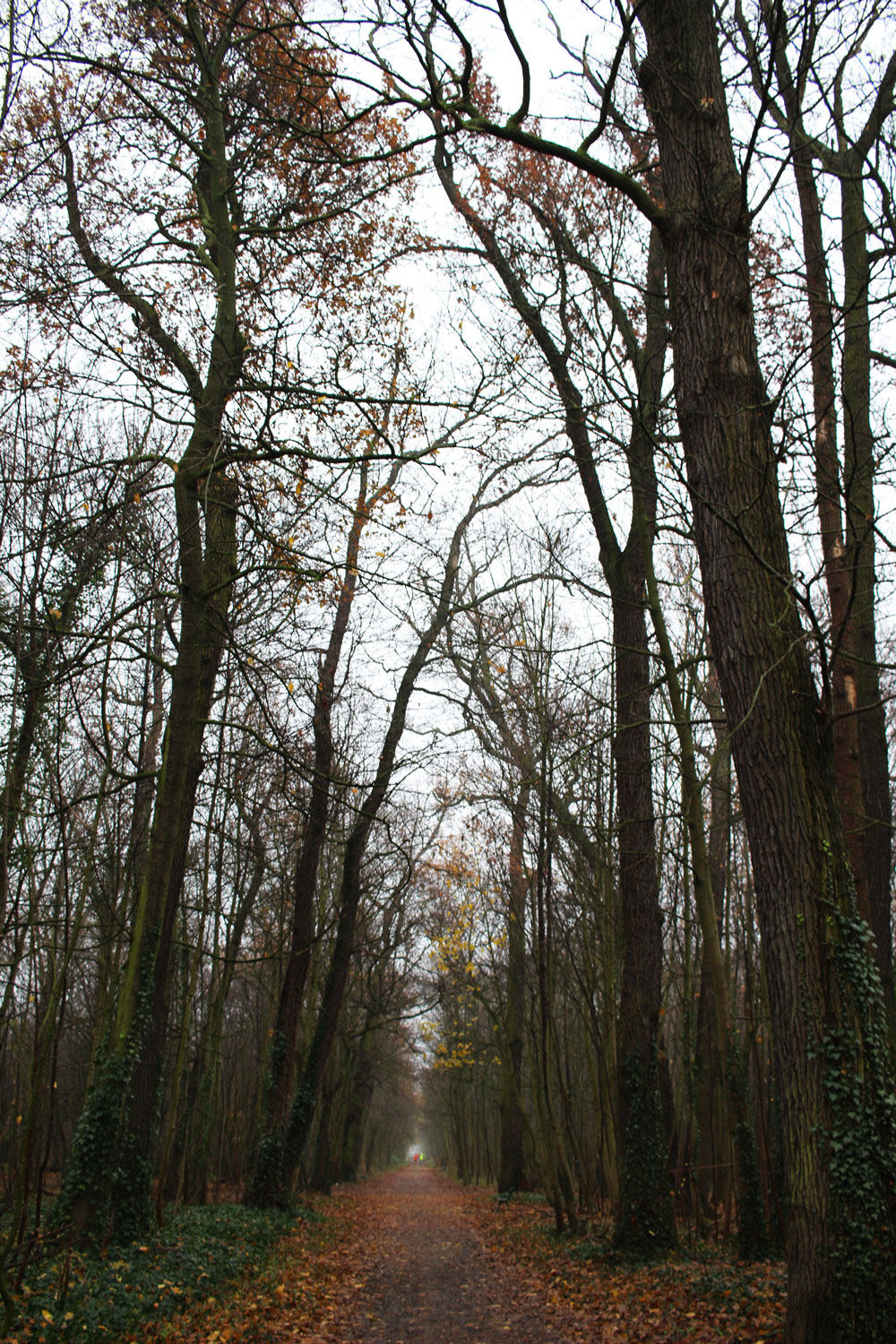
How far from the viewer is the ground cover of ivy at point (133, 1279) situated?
14.5ft

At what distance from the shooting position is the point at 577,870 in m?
11.2

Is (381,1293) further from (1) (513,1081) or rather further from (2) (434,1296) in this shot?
(1) (513,1081)

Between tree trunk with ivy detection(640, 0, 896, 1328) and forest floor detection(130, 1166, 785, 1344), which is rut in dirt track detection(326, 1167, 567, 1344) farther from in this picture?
tree trunk with ivy detection(640, 0, 896, 1328)

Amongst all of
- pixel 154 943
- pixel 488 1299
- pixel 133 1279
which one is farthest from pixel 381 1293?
pixel 154 943

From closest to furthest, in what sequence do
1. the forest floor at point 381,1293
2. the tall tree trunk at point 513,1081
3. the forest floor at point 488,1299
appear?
the forest floor at point 381,1293 → the forest floor at point 488,1299 → the tall tree trunk at point 513,1081

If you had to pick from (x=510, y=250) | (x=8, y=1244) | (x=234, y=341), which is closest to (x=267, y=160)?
(x=234, y=341)

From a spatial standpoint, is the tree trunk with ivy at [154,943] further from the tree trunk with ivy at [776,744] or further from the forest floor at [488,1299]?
the tree trunk with ivy at [776,744]

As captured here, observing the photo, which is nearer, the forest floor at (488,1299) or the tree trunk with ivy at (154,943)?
the forest floor at (488,1299)

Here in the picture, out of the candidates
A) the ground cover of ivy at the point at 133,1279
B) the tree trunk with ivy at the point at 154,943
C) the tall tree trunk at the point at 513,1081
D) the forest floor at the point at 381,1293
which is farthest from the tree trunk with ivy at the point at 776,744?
the tall tree trunk at the point at 513,1081

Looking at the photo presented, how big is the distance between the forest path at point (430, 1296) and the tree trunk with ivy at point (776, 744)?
9.21ft

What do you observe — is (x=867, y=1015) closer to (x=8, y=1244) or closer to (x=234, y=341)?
(x=8, y=1244)

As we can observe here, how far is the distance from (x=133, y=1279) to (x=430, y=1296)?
116 inches

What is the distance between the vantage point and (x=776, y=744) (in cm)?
443

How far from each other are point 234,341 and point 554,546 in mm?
4672
